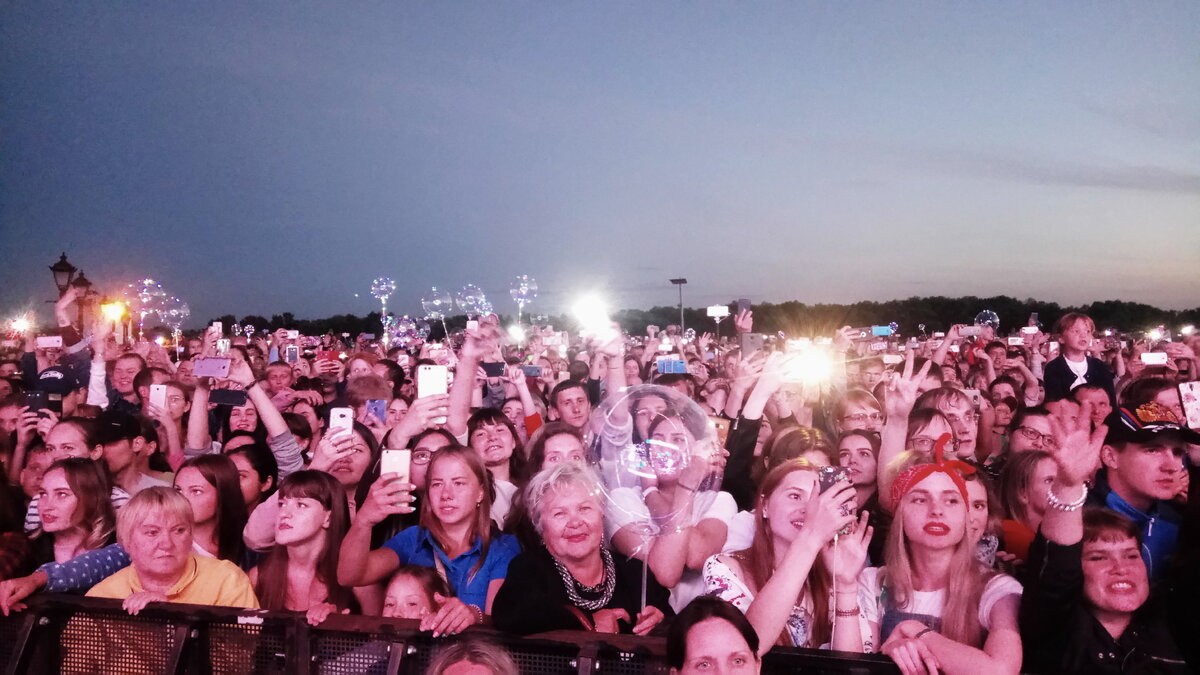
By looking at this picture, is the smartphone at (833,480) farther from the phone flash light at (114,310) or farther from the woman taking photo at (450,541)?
the phone flash light at (114,310)

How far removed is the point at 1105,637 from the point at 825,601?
3.12ft

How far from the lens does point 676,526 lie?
138 inches

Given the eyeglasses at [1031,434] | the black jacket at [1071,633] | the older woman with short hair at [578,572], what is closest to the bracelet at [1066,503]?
the black jacket at [1071,633]

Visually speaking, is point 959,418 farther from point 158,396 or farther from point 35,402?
point 35,402

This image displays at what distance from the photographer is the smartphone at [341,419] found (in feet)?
13.5

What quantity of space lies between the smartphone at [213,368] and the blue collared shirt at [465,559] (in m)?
2.12

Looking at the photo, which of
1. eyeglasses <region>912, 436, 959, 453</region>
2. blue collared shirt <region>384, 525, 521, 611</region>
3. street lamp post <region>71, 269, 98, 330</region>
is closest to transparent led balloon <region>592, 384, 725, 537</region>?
blue collared shirt <region>384, 525, 521, 611</region>

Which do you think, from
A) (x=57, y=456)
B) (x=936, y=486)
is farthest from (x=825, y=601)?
(x=57, y=456)

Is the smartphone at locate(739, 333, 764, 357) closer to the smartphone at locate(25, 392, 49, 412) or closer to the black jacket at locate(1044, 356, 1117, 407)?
the black jacket at locate(1044, 356, 1117, 407)

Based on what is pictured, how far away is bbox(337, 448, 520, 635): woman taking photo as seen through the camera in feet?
11.8

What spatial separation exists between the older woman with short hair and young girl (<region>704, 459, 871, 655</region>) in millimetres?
314

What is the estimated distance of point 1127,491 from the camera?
4070 millimetres

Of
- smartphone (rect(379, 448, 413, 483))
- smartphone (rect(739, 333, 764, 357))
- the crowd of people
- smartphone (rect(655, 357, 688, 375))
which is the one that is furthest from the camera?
smartphone (rect(739, 333, 764, 357))

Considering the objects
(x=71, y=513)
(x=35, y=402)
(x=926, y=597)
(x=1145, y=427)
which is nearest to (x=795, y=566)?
(x=926, y=597)
